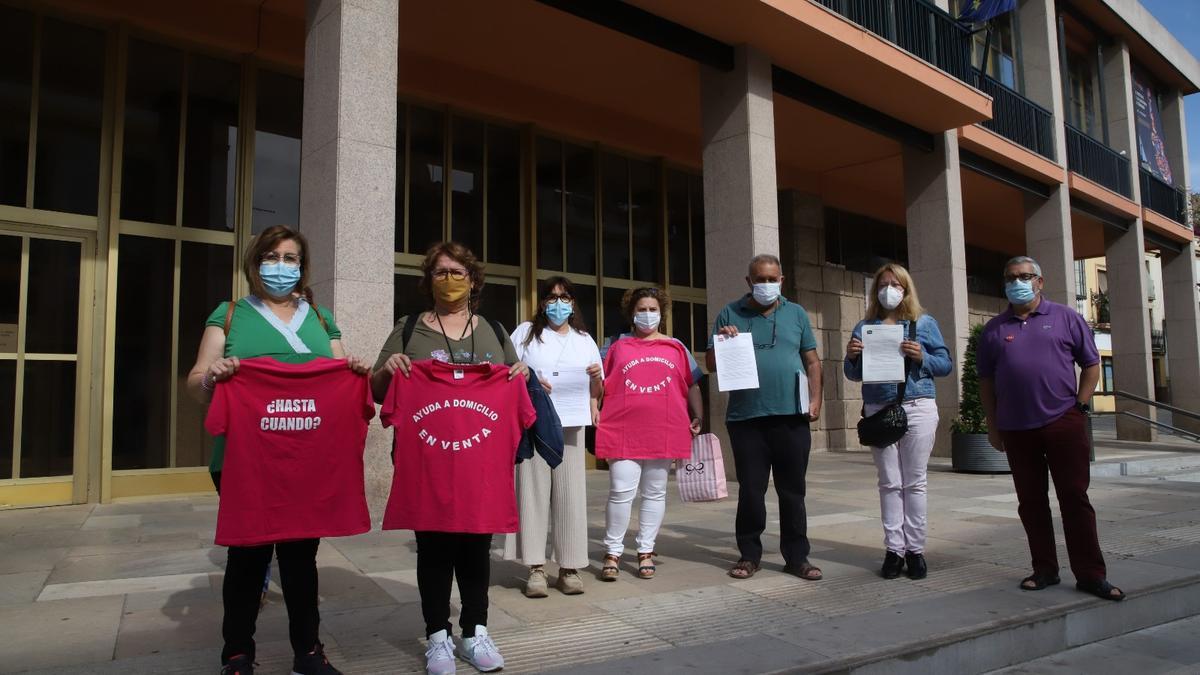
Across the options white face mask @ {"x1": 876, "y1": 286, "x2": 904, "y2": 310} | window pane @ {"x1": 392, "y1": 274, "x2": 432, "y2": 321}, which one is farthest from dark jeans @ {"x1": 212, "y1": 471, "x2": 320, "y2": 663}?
window pane @ {"x1": 392, "y1": 274, "x2": 432, "y2": 321}

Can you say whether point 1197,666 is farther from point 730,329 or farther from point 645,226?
point 645,226

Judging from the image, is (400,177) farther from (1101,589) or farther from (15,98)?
(1101,589)

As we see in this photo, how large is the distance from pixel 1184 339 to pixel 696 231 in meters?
15.6

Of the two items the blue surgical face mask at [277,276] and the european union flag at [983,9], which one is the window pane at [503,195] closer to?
the european union flag at [983,9]

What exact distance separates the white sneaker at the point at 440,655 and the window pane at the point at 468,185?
8.04 meters

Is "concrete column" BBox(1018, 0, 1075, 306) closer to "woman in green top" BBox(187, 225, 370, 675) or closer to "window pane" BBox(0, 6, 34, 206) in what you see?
"woman in green top" BBox(187, 225, 370, 675)

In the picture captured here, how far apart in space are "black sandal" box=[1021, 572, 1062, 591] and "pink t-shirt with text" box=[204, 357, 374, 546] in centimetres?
371

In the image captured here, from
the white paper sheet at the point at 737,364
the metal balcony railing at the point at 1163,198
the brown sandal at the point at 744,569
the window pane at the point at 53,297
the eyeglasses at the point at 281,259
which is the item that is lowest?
the brown sandal at the point at 744,569

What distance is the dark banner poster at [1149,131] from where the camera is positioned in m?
21.2

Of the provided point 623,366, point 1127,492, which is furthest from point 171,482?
point 1127,492

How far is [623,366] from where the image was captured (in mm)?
5172

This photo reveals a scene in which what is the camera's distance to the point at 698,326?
45.8 feet

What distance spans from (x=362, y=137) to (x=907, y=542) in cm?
504

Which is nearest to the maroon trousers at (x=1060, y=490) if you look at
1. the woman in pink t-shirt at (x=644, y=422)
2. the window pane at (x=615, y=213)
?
the woman in pink t-shirt at (x=644, y=422)
